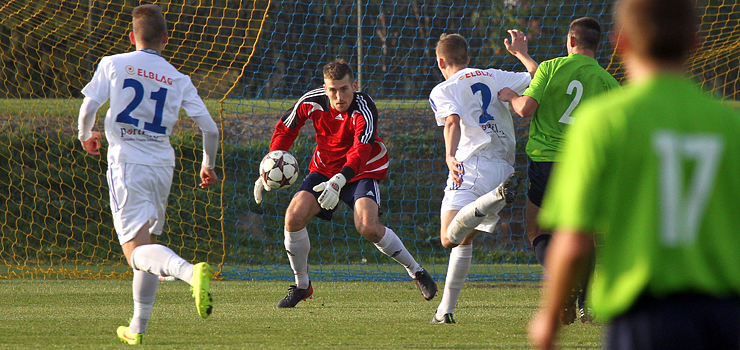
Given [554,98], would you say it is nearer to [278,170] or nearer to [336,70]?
[336,70]

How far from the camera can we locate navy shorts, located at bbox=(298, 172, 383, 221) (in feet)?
18.8

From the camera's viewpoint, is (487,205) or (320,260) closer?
(487,205)

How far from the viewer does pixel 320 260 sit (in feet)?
32.7

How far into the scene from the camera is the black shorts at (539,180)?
14.4 feet

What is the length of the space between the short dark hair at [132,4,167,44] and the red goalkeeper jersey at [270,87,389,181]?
1923 millimetres

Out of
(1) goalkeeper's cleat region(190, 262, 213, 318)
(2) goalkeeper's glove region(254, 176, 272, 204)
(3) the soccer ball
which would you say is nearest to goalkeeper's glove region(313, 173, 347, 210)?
(3) the soccer ball

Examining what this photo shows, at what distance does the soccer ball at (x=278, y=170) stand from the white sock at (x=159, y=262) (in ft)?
6.39

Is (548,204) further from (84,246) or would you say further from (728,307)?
(84,246)

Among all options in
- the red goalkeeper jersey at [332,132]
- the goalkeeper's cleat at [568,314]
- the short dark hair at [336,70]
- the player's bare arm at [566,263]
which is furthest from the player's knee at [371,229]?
the player's bare arm at [566,263]

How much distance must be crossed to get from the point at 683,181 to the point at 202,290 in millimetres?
2266

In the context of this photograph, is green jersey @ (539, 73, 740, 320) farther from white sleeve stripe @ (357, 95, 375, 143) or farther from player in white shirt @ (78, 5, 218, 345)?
white sleeve stripe @ (357, 95, 375, 143)

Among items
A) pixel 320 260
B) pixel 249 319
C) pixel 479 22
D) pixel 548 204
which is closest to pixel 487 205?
pixel 249 319

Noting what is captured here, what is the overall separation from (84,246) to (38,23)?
2.79 m

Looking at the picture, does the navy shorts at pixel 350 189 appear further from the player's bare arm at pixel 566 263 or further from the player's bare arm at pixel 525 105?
the player's bare arm at pixel 566 263
